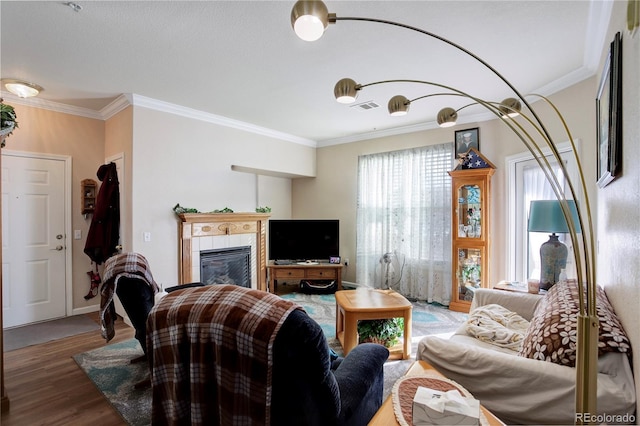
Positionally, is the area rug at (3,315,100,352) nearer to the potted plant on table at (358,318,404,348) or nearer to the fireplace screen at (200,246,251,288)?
the fireplace screen at (200,246,251,288)

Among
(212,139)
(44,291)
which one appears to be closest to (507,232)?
(212,139)

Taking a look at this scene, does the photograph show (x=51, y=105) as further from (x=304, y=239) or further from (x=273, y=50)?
(x=304, y=239)

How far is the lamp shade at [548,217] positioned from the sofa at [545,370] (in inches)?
37.6

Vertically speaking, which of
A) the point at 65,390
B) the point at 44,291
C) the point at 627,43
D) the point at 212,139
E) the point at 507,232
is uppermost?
the point at 212,139

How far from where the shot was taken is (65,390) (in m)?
2.29

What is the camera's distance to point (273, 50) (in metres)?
2.48

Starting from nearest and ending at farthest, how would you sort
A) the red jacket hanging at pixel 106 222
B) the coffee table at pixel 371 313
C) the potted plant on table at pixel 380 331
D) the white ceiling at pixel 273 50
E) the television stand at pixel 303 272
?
the white ceiling at pixel 273 50
the coffee table at pixel 371 313
the potted plant on table at pixel 380 331
the red jacket hanging at pixel 106 222
the television stand at pixel 303 272

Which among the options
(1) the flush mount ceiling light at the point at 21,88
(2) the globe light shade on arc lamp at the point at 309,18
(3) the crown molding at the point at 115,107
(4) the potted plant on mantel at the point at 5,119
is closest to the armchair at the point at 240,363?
(2) the globe light shade on arc lamp at the point at 309,18

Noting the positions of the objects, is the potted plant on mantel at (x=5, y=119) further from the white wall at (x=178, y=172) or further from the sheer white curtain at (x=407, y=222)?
→ the sheer white curtain at (x=407, y=222)

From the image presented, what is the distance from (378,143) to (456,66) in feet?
7.43

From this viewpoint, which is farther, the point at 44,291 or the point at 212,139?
the point at 212,139

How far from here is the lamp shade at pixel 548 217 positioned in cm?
252

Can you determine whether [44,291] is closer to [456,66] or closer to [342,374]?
[342,374]

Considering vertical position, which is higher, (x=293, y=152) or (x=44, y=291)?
(x=293, y=152)
